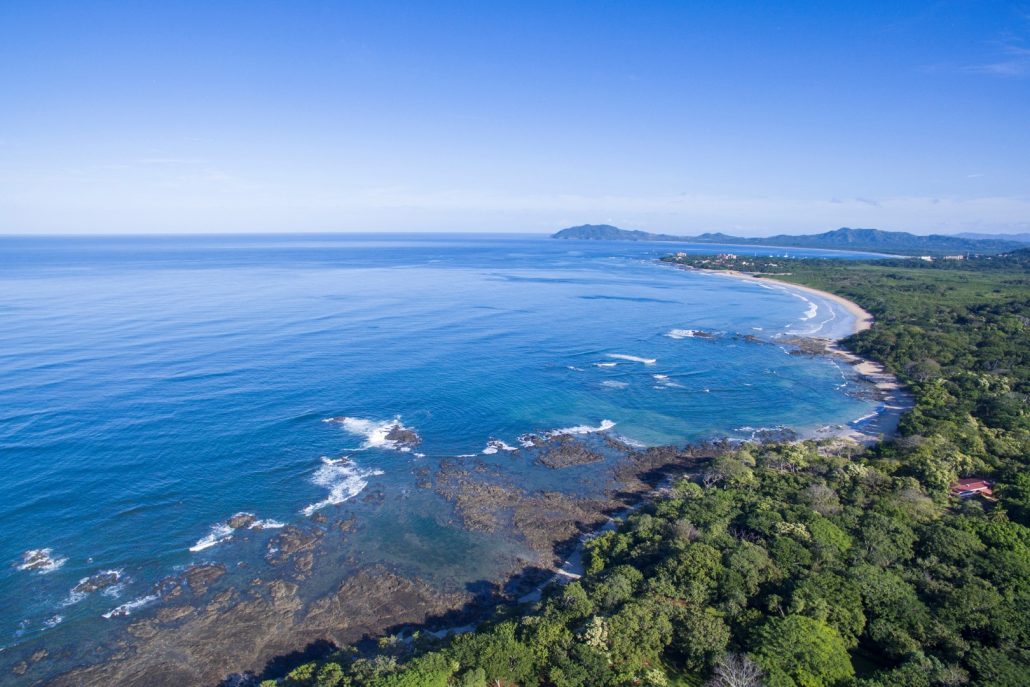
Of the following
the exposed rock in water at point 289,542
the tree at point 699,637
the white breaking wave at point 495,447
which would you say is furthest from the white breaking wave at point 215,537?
the tree at point 699,637

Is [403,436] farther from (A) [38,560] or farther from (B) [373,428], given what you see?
(A) [38,560]

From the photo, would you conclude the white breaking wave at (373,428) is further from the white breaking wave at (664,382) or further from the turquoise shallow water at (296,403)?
the white breaking wave at (664,382)

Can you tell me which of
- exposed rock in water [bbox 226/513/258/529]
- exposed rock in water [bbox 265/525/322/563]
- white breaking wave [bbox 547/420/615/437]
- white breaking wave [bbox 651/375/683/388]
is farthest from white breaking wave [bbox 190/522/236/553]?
white breaking wave [bbox 651/375/683/388]

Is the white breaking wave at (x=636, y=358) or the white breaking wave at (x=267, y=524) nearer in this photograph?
the white breaking wave at (x=267, y=524)

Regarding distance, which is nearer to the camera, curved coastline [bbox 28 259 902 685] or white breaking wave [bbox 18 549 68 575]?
curved coastline [bbox 28 259 902 685]

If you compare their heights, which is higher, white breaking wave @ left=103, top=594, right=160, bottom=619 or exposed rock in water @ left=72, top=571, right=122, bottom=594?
exposed rock in water @ left=72, top=571, right=122, bottom=594

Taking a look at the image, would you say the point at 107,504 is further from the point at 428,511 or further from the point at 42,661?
the point at 428,511

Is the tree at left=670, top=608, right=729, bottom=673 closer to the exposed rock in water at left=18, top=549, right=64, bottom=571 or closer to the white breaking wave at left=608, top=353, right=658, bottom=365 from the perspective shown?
the exposed rock in water at left=18, top=549, right=64, bottom=571
